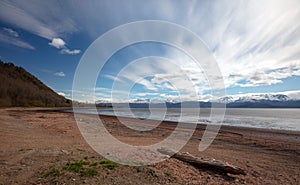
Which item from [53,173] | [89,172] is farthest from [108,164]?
[53,173]

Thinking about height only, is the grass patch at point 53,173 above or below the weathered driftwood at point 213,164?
above

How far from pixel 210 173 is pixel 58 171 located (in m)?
5.60

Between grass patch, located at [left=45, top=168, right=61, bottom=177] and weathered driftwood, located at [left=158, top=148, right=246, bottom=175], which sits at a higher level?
grass patch, located at [left=45, top=168, right=61, bottom=177]

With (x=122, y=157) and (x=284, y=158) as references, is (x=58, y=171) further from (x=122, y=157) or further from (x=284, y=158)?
(x=284, y=158)

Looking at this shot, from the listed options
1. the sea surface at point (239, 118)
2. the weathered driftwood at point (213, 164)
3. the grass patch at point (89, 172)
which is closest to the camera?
the grass patch at point (89, 172)

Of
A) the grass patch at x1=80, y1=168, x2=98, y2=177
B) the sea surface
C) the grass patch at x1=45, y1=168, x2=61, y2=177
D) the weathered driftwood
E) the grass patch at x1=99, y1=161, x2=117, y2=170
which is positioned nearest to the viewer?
the grass patch at x1=45, y1=168, x2=61, y2=177

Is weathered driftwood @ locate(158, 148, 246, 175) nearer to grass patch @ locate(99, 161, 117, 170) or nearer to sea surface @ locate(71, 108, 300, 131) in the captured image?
grass patch @ locate(99, 161, 117, 170)

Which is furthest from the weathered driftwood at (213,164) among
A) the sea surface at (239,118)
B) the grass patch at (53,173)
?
the sea surface at (239,118)

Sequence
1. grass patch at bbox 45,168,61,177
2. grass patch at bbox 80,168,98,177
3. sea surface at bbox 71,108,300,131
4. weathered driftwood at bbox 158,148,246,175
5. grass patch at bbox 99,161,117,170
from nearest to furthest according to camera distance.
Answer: grass patch at bbox 45,168,61,177 → grass patch at bbox 80,168,98,177 → grass patch at bbox 99,161,117,170 → weathered driftwood at bbox 158,148,246,175 → sea surface at bbox 71,108,300,131

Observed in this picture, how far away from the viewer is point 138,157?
27.3 ft

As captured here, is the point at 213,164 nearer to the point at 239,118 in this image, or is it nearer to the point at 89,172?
the point at 89,172

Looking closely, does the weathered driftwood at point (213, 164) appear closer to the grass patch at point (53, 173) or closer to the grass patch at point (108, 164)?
the grass patch at point (108, 164)

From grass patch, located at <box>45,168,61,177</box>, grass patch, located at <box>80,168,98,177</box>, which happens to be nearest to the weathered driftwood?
grass patch, located at <box>80,168,98,177</box>

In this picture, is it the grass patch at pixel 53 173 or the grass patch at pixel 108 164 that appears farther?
the grass patch at pixel 108 164
